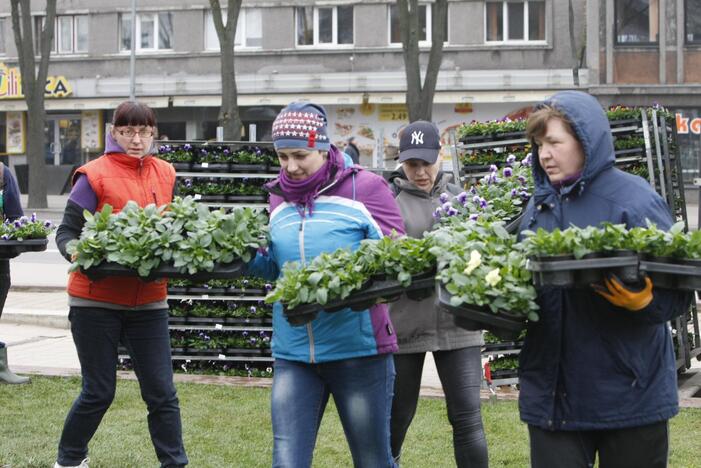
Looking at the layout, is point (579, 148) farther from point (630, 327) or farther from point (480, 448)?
point (480, 448)

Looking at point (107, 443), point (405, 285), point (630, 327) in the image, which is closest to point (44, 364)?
point (107, 443)

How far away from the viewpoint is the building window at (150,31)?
39250 millimetres

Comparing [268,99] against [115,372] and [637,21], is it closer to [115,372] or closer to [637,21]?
[637,21]

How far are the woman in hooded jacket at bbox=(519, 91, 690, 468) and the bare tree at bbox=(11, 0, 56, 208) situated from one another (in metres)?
28.7

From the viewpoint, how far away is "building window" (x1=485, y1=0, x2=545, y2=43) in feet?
119

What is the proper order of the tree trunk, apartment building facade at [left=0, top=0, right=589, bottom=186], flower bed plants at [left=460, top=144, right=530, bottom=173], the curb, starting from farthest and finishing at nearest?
apartment building facade at [left=0, top=0, right=589, bottom=186], the tree trunk, the curb, flower bed plants at [left=460, top=144, right=530, bottom=173]

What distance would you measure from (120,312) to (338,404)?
1616 millimetres

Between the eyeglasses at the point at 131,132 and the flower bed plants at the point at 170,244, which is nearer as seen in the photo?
the flower bed plants at the point at 170,244

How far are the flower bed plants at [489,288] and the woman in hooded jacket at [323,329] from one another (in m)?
0.82

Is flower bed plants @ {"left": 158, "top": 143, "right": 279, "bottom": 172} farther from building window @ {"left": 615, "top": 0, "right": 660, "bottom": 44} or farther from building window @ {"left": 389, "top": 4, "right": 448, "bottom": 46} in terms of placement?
building window @ {"left": 389, "top": 4, "right": 448, "bottom": 46}

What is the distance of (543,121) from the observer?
404 centimetres

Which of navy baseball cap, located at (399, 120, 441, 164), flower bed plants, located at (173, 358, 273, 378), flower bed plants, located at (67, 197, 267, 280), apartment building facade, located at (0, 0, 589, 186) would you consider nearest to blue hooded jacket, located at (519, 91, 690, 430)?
flower bed plants, located at (67, 197, 267, 280)

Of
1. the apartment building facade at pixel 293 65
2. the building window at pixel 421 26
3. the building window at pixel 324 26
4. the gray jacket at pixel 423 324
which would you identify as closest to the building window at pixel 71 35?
the apartment building facade at pixel 293 65

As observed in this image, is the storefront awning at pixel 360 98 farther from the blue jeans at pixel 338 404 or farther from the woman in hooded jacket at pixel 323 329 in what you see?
the blue jeans at pixel 338 404
